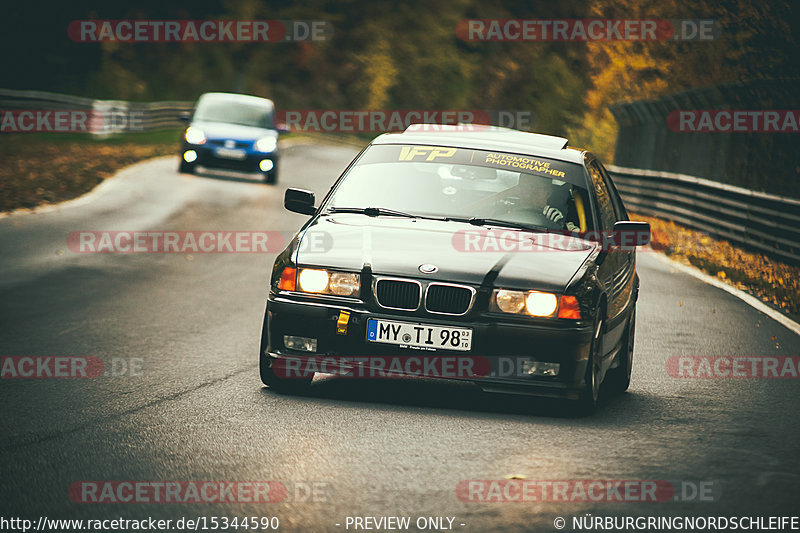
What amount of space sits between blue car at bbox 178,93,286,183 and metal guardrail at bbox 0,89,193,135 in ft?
18.8

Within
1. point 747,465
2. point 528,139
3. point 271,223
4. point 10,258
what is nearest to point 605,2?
point 271,223

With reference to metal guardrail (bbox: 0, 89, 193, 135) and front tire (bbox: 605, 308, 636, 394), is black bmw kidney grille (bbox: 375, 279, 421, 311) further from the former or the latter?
metal guardrail (bbox: 0, 89, 193, 135)

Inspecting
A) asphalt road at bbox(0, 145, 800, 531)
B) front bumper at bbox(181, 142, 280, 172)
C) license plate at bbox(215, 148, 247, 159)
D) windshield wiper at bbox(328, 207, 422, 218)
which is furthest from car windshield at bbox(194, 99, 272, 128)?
windshield wiper at bbox(328, 207, 422, 218)

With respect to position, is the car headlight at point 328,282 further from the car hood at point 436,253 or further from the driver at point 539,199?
the driver at point 539,199

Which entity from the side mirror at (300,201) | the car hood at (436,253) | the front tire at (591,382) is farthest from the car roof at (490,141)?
the front tire at (591,382)

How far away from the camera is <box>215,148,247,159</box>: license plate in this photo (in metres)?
26.0

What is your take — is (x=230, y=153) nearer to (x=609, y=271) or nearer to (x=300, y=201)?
(x=300, y=201)

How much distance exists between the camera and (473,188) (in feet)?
26.3

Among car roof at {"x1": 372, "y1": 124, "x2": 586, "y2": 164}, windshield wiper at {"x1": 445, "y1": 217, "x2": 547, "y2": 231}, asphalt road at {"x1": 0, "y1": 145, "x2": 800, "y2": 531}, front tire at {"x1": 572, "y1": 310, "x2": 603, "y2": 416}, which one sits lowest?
asphalt road at {"x1": 0, "y1": 145, "x2": 800, "y2": 531}

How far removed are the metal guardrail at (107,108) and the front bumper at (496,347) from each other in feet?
86.9

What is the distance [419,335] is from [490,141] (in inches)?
85.1

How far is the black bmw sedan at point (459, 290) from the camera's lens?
6.76 m

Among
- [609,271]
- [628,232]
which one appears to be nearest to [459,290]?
[609,271]

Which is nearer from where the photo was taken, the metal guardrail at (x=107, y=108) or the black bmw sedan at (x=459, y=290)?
the black bmw sedan at (x=459, y=290)
